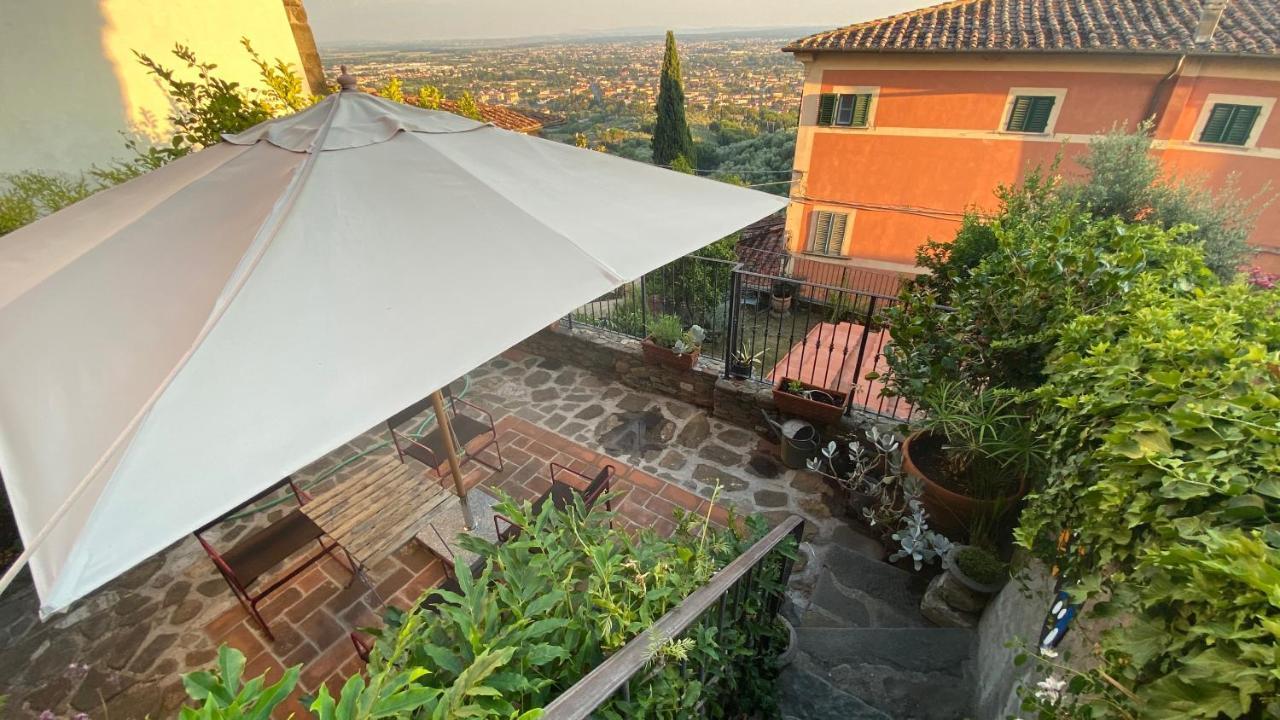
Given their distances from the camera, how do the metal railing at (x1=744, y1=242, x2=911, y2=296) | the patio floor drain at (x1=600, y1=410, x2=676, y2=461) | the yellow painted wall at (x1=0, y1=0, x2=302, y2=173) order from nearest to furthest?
the yellow painted wall at (x1=0, y1=0, x2=302, y2=173) → the patio floor drain at (x1=600, y1=410, x2=676, y2=461) → the metal railing at (x1=744, y1=242, x2=911, y2=296)

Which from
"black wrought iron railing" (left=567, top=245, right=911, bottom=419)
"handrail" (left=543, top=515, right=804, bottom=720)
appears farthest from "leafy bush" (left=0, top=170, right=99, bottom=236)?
"handrail" (left=543, top=515, right=804, bottom=720)

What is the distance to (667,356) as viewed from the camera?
4.96 meters

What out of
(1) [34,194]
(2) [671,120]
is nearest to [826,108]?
(2) [671,120]

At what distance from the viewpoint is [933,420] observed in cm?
270

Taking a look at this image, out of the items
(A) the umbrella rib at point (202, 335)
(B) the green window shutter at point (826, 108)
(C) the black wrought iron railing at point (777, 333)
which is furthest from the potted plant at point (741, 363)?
(B) the green window shutter at point (826, 108)

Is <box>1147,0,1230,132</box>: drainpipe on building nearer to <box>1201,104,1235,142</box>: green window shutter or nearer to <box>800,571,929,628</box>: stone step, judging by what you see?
<box>1201,104,1235,142</box>: green window shutter

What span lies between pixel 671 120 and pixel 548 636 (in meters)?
24.0

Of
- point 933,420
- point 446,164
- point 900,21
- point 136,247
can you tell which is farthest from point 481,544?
point 900,21

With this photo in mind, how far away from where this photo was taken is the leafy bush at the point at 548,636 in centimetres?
101

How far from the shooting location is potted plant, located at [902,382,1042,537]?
2.45m

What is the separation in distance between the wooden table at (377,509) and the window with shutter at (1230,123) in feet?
58.1

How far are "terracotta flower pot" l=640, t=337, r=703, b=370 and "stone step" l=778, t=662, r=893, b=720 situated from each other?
2870 mm

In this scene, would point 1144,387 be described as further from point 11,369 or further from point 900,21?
point 900,21

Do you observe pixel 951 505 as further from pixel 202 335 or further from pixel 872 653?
pixel 202 335
